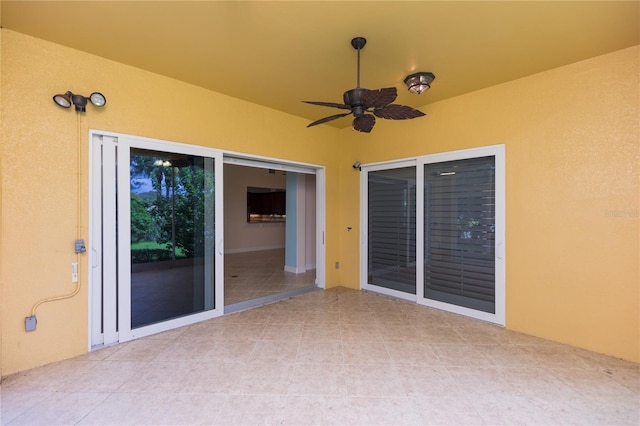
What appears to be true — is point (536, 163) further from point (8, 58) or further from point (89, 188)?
point (8, 58)

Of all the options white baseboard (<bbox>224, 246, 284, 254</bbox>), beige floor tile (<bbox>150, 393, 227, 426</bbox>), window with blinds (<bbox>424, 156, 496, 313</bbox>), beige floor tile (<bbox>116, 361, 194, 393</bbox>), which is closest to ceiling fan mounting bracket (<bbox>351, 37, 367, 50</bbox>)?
window with blinds (<bbox>424, 156, 496, 313</bbox>)

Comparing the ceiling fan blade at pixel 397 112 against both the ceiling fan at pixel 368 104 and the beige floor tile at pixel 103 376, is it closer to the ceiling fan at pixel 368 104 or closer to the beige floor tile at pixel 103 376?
the ceiling fan at pixel 368 104

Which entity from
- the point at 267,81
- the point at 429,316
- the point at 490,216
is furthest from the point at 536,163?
the point at 267,81

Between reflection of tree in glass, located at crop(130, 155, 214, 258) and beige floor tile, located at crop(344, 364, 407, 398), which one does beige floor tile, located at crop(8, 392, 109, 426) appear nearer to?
reflection of tree in glass, located at crop(130, 155, 214, 258)

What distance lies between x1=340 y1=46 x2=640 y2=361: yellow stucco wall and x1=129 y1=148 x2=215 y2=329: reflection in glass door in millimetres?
3455

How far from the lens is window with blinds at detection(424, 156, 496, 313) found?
11.4ft

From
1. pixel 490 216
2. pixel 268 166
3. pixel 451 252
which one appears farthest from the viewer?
pixel 268 166

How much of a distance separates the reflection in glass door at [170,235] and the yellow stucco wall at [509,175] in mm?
370

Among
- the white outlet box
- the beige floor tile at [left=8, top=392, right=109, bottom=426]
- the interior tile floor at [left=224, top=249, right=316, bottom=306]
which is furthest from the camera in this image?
the interior tile floor at [left=224, top=249, right=316, bottom=306]

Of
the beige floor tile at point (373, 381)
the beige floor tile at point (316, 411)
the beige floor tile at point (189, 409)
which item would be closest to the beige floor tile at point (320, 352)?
the beige floor tile at point (373, 381)

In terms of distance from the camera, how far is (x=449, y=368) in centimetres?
246

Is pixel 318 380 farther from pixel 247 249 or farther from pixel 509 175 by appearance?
pixel 247 249

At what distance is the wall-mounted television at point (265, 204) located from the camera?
371 inches

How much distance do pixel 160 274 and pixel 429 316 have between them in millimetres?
3354
